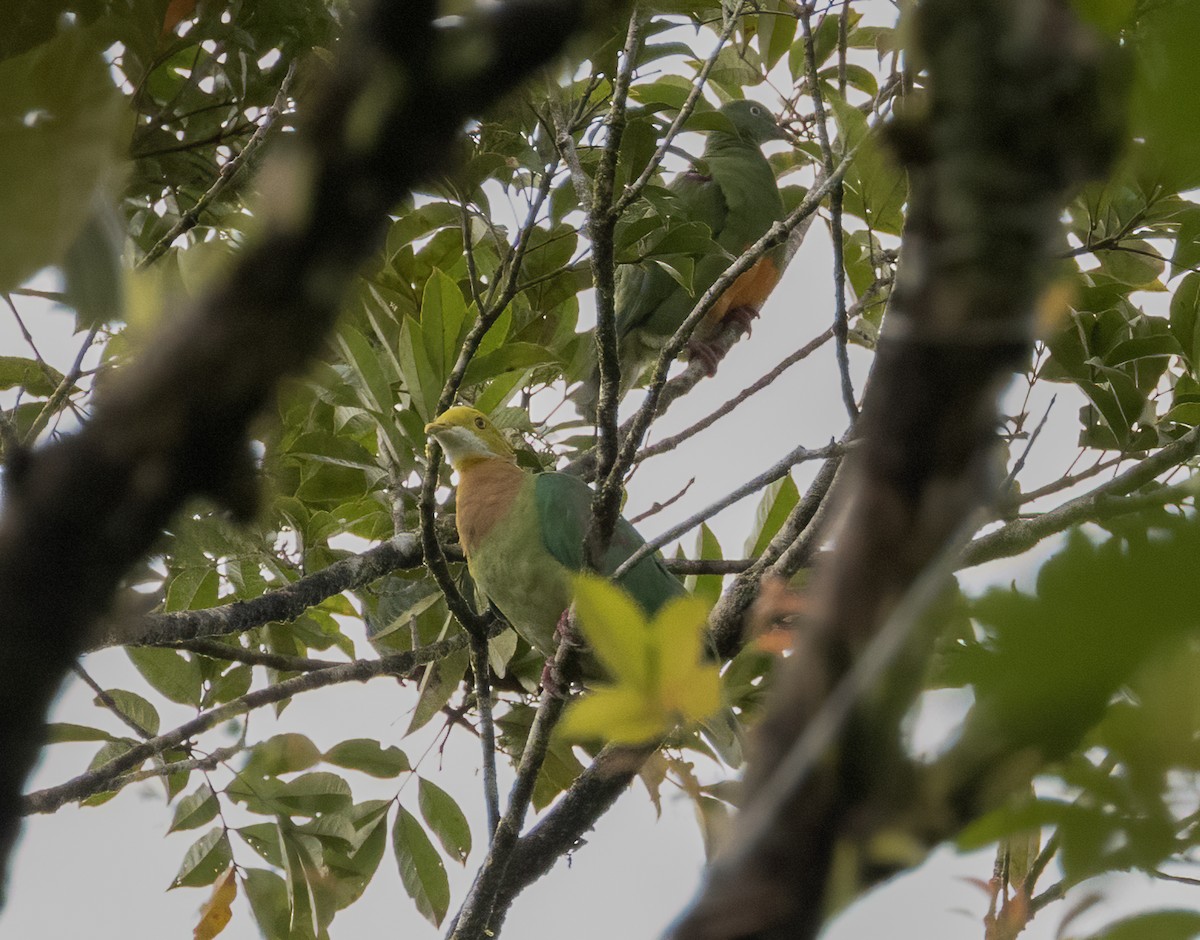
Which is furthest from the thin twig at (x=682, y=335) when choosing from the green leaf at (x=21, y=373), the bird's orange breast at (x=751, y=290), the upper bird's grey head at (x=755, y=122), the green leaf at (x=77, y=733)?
the upper bird's grey head at (x=755, y=122)

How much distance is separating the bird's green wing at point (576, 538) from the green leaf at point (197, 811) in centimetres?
122

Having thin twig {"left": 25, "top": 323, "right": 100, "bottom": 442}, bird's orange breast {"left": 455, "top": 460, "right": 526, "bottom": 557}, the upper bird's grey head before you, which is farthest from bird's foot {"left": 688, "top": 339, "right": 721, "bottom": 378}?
thin twig {"left": 25, "top": 323, "right": 100, "bottom": 442}

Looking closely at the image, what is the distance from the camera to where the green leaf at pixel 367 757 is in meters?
3.23

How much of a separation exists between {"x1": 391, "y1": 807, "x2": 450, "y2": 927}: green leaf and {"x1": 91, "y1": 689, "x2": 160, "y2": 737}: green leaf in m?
0.72

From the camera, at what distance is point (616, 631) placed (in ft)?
2.05

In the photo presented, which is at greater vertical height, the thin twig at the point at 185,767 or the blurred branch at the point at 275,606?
the blurred branch at the point at 275,606

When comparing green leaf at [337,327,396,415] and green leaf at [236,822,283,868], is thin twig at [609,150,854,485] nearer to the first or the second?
green leaf at [337,327,396,415]

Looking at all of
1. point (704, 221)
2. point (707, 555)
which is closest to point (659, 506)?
point (707, 555)

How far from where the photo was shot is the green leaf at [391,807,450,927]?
316cm

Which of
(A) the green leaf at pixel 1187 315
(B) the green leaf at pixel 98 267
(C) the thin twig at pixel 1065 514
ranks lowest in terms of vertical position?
(B) the green leaf at pixel 98 267

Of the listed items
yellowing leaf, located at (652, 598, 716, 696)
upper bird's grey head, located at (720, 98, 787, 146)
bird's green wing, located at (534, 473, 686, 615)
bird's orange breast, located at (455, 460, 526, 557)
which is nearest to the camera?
yellowing leaf, located at (652, 598, 716, 696)

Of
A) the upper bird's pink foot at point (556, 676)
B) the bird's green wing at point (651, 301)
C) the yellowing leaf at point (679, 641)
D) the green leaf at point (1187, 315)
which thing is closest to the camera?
the yellowing leaf at point (679, 641)

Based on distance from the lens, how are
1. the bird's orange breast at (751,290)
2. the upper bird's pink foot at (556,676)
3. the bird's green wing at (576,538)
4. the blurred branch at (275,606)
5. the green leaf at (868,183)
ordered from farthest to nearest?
the bird's orange breast at (751,290)
the bird's green wing at (576,538)
the green leaf at (868,183)
the upper bird's pink foot at (556,676)
the blurred branch at (275,606)

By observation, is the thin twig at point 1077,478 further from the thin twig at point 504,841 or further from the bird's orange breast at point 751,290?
the bird's orange breast at point 751,290
